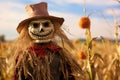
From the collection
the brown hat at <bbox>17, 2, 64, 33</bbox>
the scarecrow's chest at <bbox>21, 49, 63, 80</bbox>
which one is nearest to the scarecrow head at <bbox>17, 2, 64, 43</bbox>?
the brown hat at <bbox>17, 2, 64, 33</bbox>

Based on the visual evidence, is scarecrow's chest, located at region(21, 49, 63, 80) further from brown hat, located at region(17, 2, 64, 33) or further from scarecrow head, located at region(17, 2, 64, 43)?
brown hat, located at region(17, 2, 64, 33)

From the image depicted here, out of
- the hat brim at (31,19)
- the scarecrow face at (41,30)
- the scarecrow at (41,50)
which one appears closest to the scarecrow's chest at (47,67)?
the scarecrow at (41,50)

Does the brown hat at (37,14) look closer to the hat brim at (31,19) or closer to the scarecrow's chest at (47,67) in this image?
the hat brim at (31,19)

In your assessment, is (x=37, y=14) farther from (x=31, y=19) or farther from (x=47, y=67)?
(x=47, y=67)

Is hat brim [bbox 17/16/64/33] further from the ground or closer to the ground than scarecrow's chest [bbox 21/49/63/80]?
further from the ground

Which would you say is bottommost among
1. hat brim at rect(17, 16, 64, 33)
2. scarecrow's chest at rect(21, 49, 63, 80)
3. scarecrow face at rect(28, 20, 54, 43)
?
scarecrow's chest at rect(21, 49, 63, 80)

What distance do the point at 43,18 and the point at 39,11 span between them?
80 millimetres

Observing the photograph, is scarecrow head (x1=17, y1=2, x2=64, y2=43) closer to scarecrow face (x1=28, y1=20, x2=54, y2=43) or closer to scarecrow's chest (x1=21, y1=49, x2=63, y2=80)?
scarecrow face (x1=28, y1=20, x2=54, y2=43)

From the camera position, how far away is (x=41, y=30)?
15.4 ft

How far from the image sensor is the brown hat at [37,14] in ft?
15.6

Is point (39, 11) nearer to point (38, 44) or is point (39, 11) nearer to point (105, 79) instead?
point (38, 44)

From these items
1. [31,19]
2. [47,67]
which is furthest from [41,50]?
[31,19]

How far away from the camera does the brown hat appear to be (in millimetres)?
4762

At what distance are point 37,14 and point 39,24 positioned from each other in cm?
10
